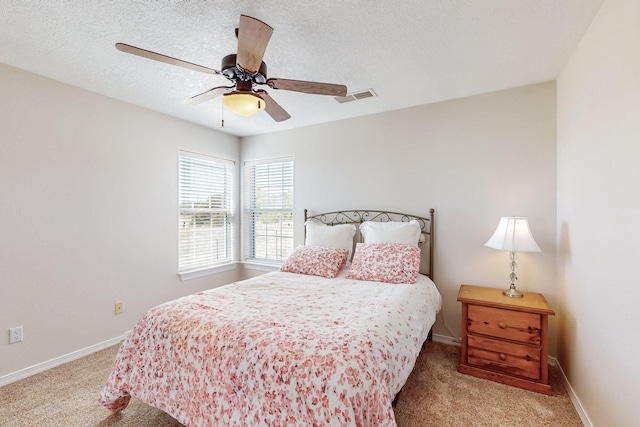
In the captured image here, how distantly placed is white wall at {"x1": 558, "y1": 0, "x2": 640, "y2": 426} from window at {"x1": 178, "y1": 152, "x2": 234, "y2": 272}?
3.83m

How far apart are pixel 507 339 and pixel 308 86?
7.82ft

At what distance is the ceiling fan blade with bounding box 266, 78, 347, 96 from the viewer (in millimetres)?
1830

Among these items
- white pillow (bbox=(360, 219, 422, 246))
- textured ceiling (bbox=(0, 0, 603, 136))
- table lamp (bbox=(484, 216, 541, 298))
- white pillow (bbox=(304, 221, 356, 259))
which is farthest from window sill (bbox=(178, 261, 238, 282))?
table lamp (bbox=(484, 216, 541, 298))

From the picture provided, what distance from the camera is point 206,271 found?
3.84 metres

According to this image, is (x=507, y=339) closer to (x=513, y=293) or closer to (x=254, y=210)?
(x=513, y=293)

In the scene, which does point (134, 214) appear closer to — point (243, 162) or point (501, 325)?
point (243, 162)

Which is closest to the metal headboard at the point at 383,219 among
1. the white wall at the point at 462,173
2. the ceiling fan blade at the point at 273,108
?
the white wall at the point at 462,173

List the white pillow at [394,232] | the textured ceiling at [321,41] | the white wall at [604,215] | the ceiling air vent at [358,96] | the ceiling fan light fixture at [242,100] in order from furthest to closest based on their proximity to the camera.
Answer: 1. the white pillow at [394,232]
2. the ceiling air vent at [358,96]
3. the ceiling fan light fixture at [242,100]
4. the textured ceiling at [321,41]
5. the white wall at [604,215]

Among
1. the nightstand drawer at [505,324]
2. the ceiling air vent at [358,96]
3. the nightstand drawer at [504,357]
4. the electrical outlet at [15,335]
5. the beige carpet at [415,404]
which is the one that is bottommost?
the beige carpet at [415,404]

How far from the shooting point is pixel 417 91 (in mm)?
2701

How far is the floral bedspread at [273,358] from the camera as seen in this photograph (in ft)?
3.92

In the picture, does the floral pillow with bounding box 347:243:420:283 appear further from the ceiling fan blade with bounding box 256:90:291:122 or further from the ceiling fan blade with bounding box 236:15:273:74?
the ceiling fan blade with bounding box 236:15:273:74

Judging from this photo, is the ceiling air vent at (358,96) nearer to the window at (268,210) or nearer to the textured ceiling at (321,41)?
the textured ceiling at (321,41)

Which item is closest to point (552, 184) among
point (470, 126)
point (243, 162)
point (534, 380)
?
point (470, 126)
